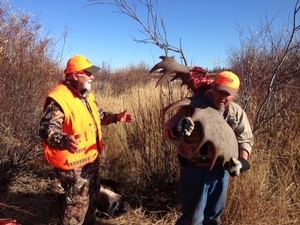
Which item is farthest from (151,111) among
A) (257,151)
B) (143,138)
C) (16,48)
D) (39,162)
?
(16,48)

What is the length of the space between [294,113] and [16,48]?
5.51 metres

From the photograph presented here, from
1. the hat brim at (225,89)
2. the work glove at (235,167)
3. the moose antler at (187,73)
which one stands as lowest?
the work glove at (235,167)

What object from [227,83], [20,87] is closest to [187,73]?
[227,83]

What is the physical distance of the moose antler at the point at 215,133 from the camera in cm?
229

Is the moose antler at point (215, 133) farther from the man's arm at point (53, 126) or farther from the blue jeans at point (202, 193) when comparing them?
the man's arm at point (53, 126)

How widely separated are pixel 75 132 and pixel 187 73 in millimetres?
1155

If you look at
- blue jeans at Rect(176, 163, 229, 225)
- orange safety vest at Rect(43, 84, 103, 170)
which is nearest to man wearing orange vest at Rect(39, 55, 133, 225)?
orange safety vest at Rect(43, 84, 103, 170)

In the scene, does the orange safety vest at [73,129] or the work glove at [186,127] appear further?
the orange safety vest at [73,129]

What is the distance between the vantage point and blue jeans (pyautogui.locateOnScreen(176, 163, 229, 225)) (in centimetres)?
250

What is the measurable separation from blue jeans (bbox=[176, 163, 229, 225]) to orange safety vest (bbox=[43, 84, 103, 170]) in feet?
3.07

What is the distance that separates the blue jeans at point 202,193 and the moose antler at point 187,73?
707 millimetres

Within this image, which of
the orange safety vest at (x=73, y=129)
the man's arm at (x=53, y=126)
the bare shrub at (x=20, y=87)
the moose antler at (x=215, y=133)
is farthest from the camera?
the bare shrub at (x=20, y=87)

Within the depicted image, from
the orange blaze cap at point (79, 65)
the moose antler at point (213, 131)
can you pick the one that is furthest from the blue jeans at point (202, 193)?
the orange blaze cap at point (79, 65)

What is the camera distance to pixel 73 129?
2.69m
